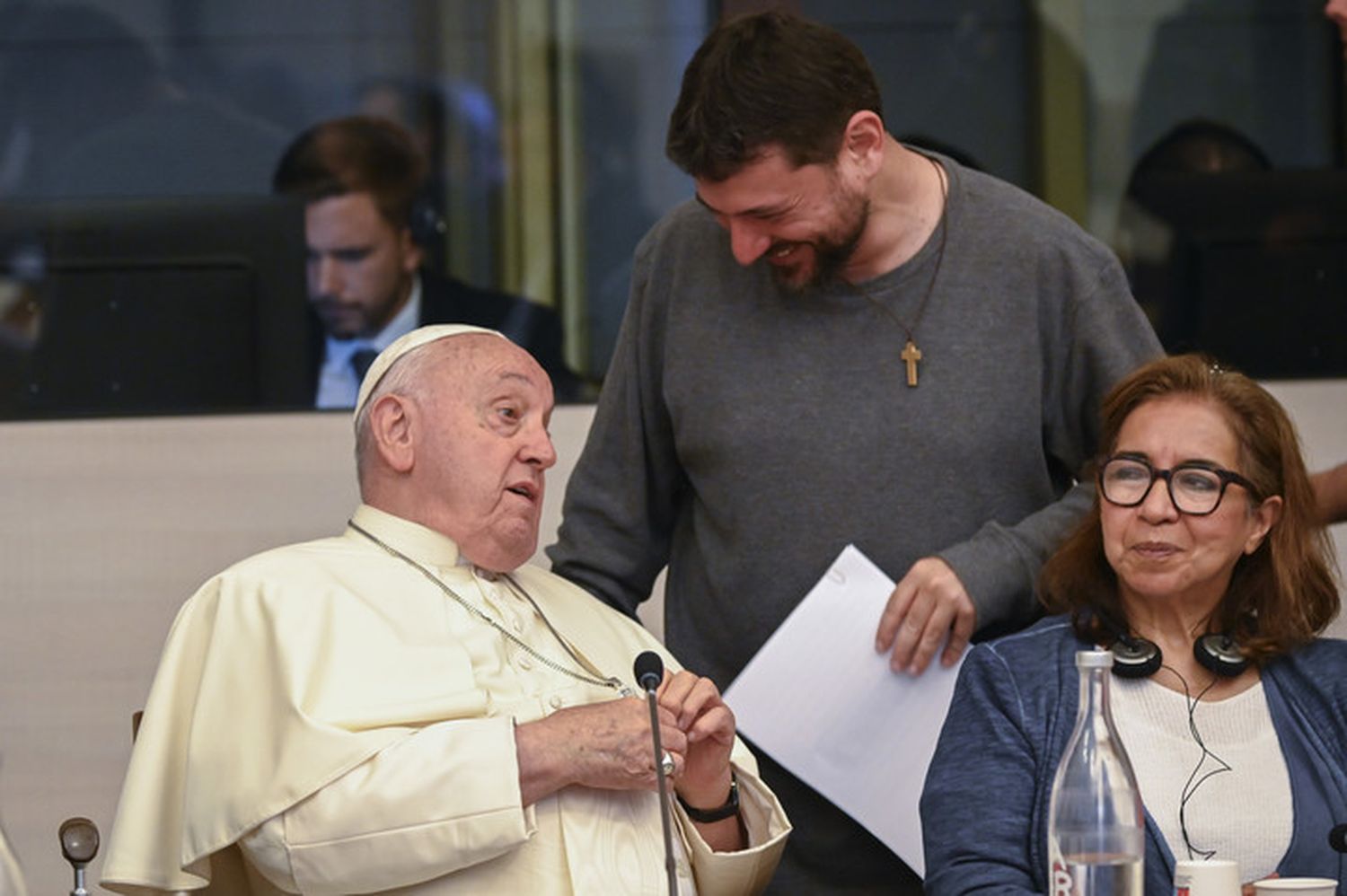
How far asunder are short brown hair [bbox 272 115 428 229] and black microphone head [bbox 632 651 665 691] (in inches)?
87.3

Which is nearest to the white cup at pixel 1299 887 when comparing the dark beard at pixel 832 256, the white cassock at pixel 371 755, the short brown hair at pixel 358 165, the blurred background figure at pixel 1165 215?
the white cassock at pixel 371 755

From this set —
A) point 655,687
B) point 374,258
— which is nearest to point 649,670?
point 655,687

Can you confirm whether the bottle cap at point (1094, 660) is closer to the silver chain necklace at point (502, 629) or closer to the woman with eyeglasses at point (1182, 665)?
the woman with eyeglasses at point (1182, 665)

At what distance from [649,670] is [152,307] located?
2.38 meters

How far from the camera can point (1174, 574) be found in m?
3.24

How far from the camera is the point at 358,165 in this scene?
15.8 ft

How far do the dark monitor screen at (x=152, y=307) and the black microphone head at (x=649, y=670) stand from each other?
7.36 feet

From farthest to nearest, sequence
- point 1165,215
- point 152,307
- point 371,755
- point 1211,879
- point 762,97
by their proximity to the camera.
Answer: point 1165,215, point 152,307, point 762,97, point 371,755, point 1211,879

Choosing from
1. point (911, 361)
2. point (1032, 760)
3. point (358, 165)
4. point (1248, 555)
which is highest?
point (358, 165)

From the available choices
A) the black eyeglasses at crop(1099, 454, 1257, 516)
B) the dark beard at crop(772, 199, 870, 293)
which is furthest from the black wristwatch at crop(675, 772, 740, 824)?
the dark beard at crop(772, 199, 870, 293)

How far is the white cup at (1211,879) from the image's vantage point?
262cm

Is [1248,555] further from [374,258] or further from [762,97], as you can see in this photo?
[374,258]

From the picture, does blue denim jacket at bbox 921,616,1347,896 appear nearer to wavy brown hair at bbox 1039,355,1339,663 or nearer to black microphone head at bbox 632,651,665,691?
wavy brown hair at bbox 1039,355,1339,663

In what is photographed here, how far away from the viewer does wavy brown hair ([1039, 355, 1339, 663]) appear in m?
3.30
